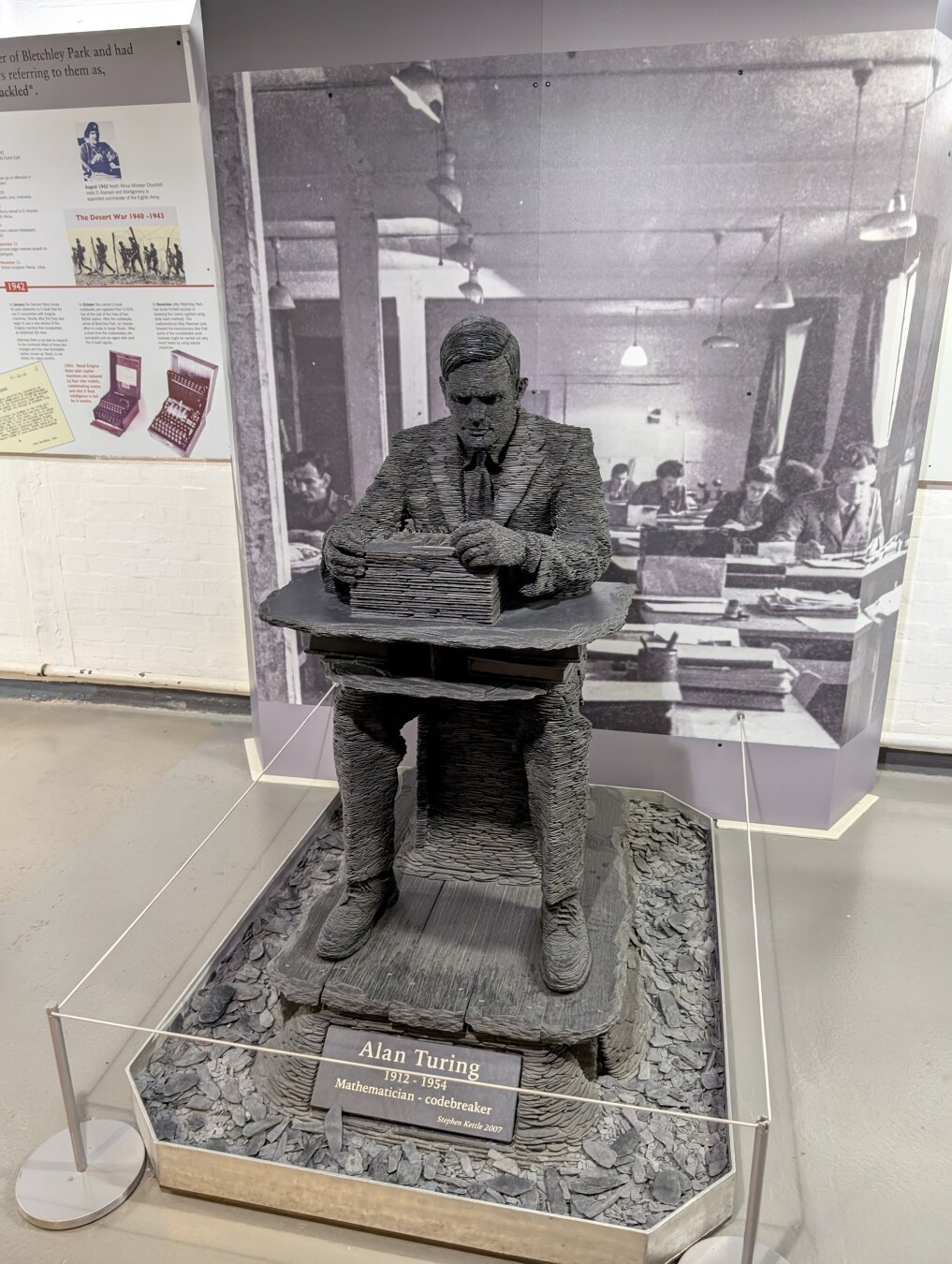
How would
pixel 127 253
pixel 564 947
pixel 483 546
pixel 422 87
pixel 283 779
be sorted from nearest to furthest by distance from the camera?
pixel 483 546 → pixel 564 947 → pixel 422 87 → pixel 127 253 → pixel 283 779

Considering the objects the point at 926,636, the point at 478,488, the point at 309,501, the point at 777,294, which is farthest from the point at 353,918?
the point at 926,636

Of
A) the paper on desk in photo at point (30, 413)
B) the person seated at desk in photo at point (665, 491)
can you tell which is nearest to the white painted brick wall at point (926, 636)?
the person seated at desk in photo at point (665, 491)

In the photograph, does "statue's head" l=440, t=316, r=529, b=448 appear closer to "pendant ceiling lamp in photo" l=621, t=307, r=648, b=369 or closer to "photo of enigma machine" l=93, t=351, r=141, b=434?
"pendant ceiling lamp in photo" l=621, t=307, r=648, b=369

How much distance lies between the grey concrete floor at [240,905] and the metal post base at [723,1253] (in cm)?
9

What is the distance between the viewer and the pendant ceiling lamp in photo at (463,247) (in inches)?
124

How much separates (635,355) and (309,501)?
135cm

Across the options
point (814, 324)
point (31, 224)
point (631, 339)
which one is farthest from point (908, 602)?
point (31, 224)

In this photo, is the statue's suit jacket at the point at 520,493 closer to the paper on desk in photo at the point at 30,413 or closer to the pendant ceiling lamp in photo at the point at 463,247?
the pendant ceiling lamp in photo at the point at 463,247

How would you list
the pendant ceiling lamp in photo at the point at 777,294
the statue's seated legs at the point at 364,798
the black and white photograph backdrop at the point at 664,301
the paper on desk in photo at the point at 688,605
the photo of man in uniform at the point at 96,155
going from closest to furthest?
the statue's seated legs at the point at 364,798 → the black and white photograph backdrop at the point at 664,301 → the pendant ceiling lamp in photo at the point at 777,294 → the paper on desk in photo at the point at 688,605 → the photo of man in uniform at the point at 96,155

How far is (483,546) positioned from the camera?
6.51 ft

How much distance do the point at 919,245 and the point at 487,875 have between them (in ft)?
8.14

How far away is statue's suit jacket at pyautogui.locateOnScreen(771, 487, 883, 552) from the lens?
3.24m

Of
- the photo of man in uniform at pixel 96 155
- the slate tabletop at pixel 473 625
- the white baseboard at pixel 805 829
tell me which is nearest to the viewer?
the slate tabletop at pixel 473 625

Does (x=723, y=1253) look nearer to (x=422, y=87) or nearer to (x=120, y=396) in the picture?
(x=422, y=87)
